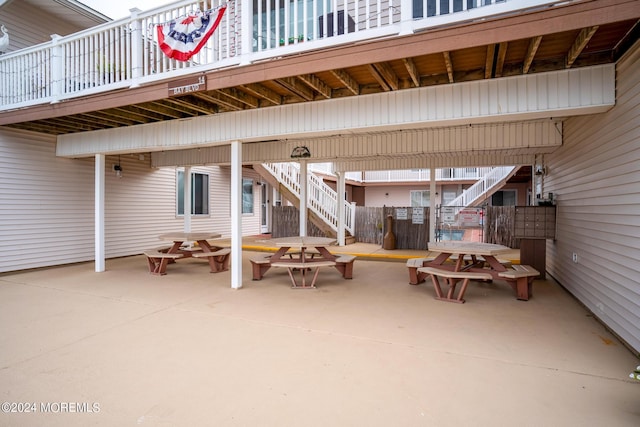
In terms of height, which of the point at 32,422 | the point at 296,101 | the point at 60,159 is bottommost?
the point at 32,422

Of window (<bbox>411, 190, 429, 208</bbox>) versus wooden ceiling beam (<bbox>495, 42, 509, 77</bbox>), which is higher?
wooden ceiling beam (<bbox>495, 42, 509, 77</bbox>)

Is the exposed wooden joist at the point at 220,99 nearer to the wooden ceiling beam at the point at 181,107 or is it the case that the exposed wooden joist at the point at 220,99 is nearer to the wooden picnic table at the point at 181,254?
the wooden ceiling beam at the point at 181,107

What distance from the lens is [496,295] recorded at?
5887 millimetres

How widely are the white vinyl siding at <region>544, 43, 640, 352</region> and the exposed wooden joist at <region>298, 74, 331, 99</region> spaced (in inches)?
137

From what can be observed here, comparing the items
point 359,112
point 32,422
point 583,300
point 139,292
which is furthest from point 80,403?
point 583,300

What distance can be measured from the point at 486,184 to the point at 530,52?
1198 cm

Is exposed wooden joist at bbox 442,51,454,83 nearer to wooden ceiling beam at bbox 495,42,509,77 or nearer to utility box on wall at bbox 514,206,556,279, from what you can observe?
wooden ceiling beam at bbox 495,42,509,77

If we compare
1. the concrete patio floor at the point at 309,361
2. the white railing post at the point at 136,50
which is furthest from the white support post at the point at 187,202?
the white railing post at the point at 136,50

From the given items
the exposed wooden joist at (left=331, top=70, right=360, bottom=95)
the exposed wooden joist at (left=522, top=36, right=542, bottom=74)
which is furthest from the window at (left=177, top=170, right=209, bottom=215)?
the exposed wooden joist at (left=522, top=36, right=542, bottom=74)

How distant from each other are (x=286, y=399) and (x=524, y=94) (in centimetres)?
431

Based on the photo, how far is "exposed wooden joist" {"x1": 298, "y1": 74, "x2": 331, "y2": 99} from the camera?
4668 millimetres

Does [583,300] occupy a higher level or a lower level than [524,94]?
lower

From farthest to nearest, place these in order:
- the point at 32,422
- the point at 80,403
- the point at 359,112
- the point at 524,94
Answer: the point at 359,112, the point at 524,94, the point at 80,403, the point at 32,422

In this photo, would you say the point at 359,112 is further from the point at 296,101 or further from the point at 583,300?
the point at 583,300
